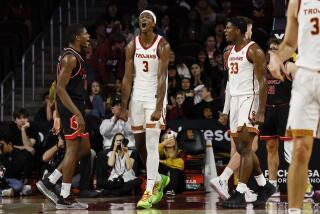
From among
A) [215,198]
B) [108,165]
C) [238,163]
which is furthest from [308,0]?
[108,165]

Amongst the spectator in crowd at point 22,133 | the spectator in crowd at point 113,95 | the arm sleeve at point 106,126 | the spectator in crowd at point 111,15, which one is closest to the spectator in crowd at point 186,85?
the spectator in crowd at point 113,95

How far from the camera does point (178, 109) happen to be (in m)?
15.5

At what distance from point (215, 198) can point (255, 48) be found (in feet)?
9.23

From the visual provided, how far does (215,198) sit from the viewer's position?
12.4m

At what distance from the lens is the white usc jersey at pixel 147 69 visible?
35.3 ft

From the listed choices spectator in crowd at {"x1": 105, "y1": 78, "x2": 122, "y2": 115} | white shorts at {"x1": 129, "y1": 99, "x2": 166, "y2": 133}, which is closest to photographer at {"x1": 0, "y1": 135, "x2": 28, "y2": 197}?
spectator in crowd at {"x1": 105, "y1": 78, "x2": 122, "y2": 115}

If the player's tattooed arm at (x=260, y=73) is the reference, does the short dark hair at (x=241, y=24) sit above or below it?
above

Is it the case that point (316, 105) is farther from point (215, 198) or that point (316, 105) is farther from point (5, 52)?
point (5, 52)

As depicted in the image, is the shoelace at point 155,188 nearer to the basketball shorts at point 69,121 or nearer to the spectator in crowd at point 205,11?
the basketball shorts at point 69,121

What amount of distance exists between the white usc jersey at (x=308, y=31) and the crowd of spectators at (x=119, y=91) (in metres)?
6.31

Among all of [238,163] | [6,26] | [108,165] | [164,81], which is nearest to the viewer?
[164,81]

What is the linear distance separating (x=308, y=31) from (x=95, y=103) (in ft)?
30.2

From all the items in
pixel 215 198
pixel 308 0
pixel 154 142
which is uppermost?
pixel 308 0

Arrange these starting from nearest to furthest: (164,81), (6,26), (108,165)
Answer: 1. (164,81)
2. (108,165)
3. (6,26)
